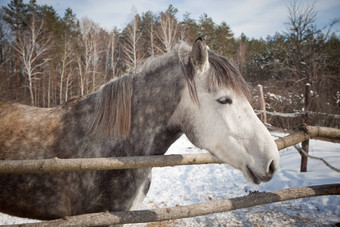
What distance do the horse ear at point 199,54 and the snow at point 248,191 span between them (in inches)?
54.1

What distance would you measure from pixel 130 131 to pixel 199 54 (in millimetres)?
965

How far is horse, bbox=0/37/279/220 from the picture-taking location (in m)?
1.59

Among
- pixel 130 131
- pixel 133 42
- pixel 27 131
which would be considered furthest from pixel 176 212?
pixel 133 42

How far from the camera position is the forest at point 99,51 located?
10266mm

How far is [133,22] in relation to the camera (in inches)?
667

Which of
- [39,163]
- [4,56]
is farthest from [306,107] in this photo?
[4,56]

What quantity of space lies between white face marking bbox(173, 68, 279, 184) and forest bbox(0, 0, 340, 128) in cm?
846

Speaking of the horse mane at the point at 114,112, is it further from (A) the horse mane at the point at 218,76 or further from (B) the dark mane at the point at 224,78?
(B) the dark mane at the point at 224,78

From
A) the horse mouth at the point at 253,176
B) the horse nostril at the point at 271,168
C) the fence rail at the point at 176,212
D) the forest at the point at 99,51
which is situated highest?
the forest at the point at 99,51

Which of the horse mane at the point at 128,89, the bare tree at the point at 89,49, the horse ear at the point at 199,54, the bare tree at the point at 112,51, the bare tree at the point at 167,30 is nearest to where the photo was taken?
the horse ear at the point at 199,54

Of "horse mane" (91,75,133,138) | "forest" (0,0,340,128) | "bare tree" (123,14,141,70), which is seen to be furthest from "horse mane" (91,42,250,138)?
"bare tree" (123,14,141,70)

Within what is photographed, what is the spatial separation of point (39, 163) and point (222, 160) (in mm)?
1436

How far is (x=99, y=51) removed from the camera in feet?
58.2

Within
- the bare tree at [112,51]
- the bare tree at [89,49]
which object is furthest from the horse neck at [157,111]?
the bare tree at [112,51]
